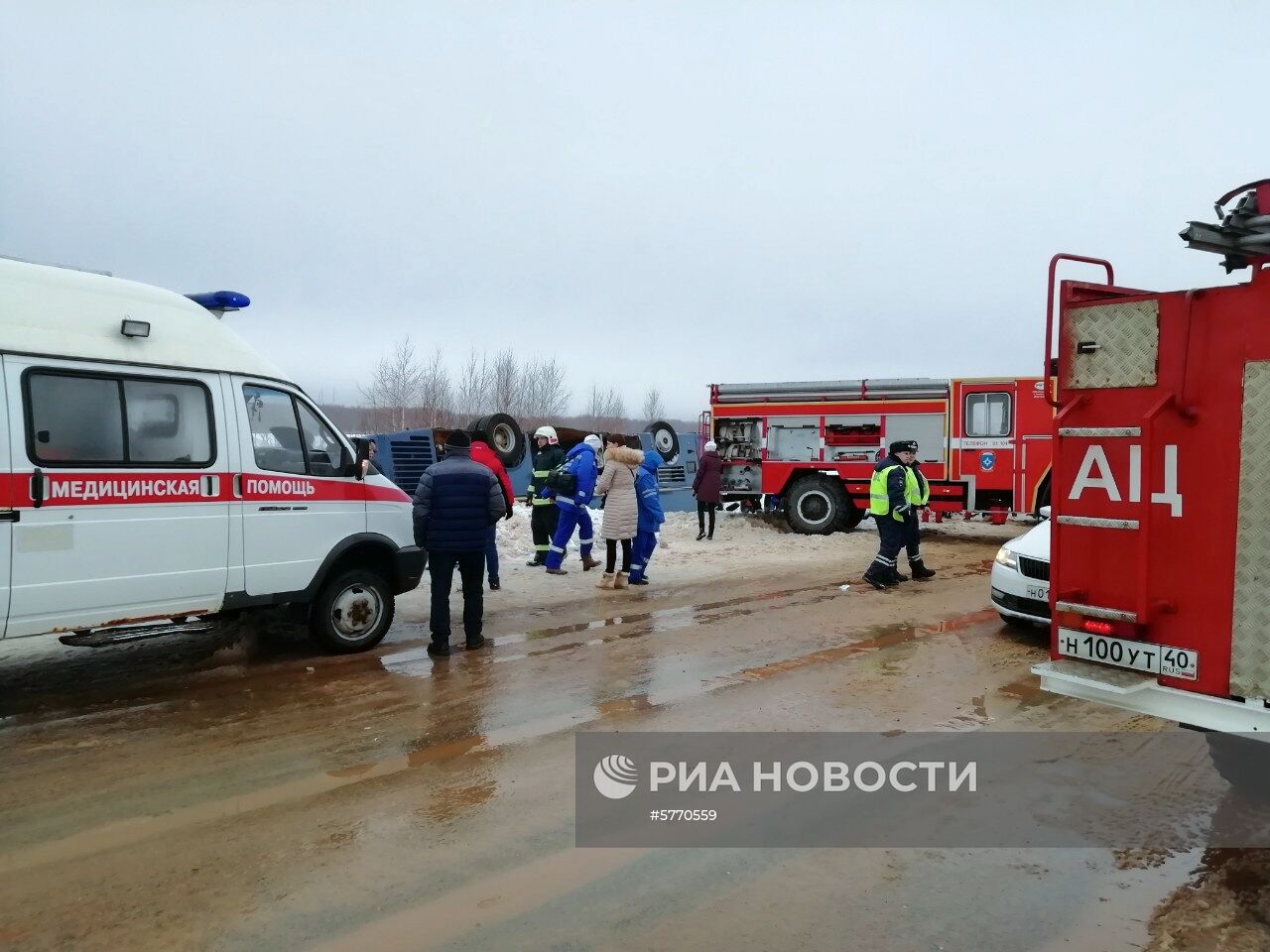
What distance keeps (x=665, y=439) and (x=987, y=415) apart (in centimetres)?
803

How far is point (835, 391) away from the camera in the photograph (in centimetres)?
1769

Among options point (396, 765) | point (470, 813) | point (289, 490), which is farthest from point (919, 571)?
point (470, 813)

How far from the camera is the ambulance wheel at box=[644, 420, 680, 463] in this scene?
853 inches

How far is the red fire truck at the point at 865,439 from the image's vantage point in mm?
15734

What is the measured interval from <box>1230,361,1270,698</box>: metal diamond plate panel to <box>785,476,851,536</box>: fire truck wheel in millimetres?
13789

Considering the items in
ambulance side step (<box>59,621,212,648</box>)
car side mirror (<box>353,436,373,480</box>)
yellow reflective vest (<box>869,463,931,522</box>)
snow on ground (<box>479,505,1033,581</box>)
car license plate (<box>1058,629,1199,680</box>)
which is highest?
car side mirror (<box>353,436,373,480</box>)

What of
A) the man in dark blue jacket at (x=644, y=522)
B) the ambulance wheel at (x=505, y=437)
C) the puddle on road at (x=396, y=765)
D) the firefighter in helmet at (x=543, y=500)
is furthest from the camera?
the ambulance wheel at (x=505, y=437)

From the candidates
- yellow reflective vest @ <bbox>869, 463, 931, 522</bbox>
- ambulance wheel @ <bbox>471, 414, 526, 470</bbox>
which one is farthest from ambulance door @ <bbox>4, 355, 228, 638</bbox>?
Result: ambulance wheel @ <bbox>471, 414, 526, 470</bbox>

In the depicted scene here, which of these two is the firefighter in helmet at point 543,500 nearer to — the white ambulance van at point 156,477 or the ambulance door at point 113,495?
the white ambulance van at point 156,477

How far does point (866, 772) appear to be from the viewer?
15.4 ft

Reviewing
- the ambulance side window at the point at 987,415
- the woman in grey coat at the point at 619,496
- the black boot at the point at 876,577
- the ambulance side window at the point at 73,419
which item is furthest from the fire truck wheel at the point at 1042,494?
the ambulance side window at the point at 73,419

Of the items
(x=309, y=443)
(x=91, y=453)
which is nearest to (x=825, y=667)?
(x=309, y=443)

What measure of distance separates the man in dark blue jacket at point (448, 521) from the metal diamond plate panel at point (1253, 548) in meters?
5.22

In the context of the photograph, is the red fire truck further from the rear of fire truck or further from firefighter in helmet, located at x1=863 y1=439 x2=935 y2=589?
the rear of fire truck
